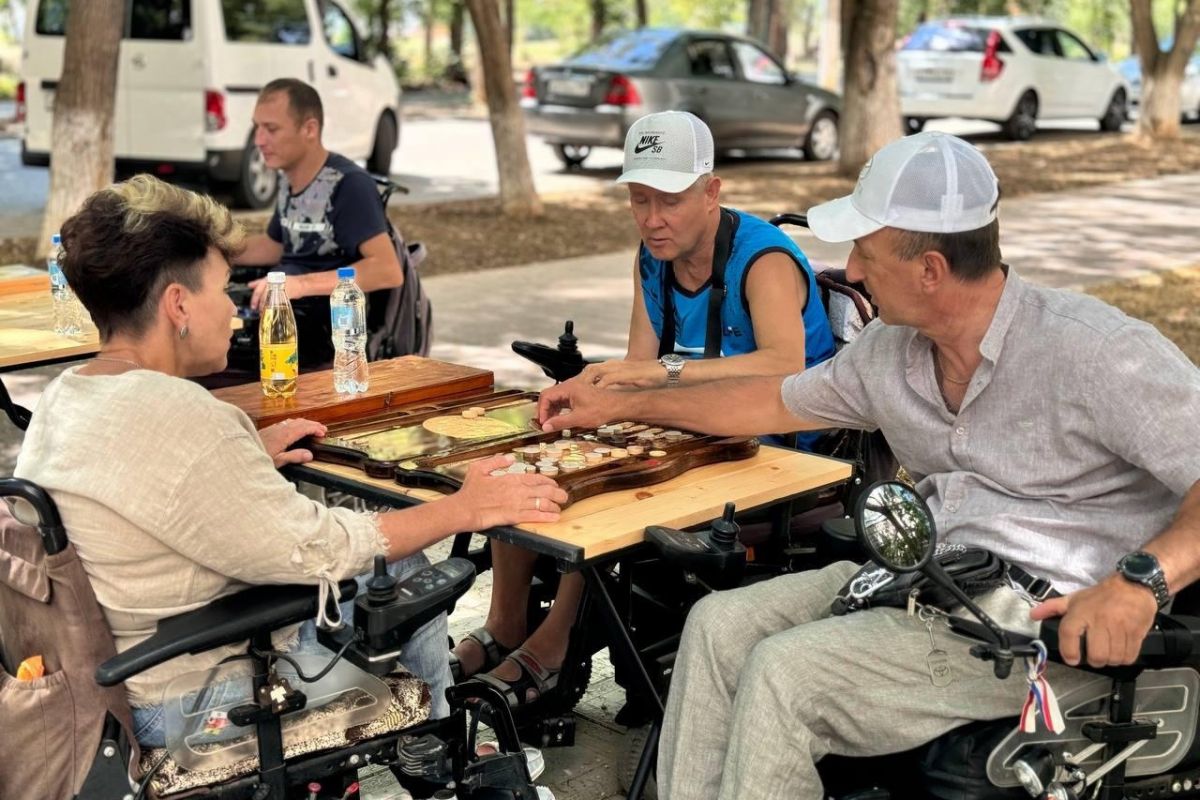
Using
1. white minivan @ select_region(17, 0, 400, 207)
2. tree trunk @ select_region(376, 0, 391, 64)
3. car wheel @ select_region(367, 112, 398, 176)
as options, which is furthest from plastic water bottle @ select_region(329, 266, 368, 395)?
tree trunk @ select_region(376, 0, 391, 64)

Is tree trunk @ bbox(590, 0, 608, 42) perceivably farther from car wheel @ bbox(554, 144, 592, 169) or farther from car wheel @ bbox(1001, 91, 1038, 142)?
car wheel @ bbox(554, 144, 592, 169)

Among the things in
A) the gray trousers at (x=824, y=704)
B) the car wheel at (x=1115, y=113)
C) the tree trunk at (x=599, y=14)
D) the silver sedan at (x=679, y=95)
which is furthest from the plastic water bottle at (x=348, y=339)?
the tree trunk at (x=599, y=14)

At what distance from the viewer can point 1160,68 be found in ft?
65.7

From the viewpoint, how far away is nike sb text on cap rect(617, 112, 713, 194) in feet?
Answer: 13.1

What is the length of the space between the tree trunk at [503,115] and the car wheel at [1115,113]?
13.6 m

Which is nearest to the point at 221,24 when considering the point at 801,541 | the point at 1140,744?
the point at 801,541

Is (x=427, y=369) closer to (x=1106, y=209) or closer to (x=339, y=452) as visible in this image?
(x=339, y=452)

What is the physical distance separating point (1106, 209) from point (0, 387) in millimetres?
11685

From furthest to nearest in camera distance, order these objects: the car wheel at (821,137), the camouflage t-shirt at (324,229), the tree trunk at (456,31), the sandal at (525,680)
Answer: the tree trunk at (456,31) → the car wheel at (821,137) → the camouflage t-shirt at (324,229) → the sandal at (525,680)

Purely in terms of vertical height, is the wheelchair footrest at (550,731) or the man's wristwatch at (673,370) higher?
the man's wristwatch at (673,370)

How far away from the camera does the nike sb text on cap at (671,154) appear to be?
3982 mm

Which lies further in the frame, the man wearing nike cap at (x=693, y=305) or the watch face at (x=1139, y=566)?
the man wearing nike cap at (x=693, y=305)

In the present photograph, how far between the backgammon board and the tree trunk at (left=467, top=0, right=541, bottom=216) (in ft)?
27.6

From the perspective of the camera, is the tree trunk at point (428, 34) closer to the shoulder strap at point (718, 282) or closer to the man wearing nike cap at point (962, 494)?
the shoulder strap at point (718, 282)
